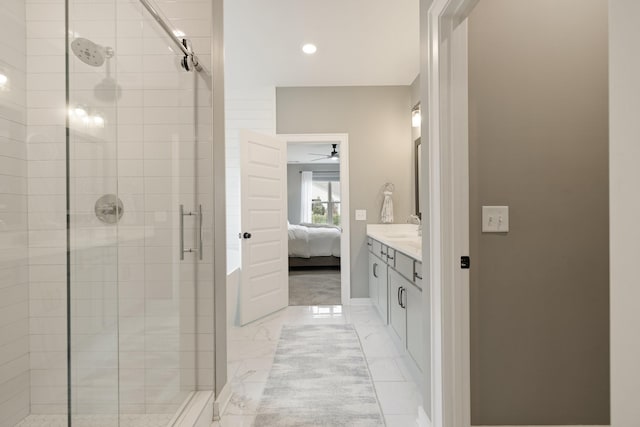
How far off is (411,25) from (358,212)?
2.13 meters

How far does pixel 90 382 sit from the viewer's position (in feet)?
3.75

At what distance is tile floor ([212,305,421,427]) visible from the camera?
196cm

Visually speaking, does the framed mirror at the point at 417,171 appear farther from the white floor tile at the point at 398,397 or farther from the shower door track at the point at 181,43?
the shower door track at the point at 181,43

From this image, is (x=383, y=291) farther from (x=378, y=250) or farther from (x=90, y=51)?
(x=90, y=51)

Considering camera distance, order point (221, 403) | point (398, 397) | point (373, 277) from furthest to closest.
Answer: point (373, 277), point (398, 397), point (221, 403)

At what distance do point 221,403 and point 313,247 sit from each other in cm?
452

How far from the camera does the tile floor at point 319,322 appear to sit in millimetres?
1958

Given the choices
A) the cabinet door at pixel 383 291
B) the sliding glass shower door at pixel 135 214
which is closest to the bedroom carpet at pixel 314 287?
the cabinet door at pixel 383 291

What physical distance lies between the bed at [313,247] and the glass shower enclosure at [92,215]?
15.0ft

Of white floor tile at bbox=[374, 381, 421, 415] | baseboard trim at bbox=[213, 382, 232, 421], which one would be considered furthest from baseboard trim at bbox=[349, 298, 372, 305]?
baseboard trim at bbox=[213, 382, 232, 421]

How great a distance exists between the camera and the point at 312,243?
640 centimetres

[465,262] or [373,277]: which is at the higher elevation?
[465,262]

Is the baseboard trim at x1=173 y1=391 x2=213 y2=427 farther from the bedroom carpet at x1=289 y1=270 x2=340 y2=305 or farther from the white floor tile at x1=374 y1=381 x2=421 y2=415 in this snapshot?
the bedroom carpet at x1=289 y1=270 x2=340 y2=305

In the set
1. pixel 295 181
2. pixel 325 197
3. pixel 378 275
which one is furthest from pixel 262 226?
pixel 325 197
